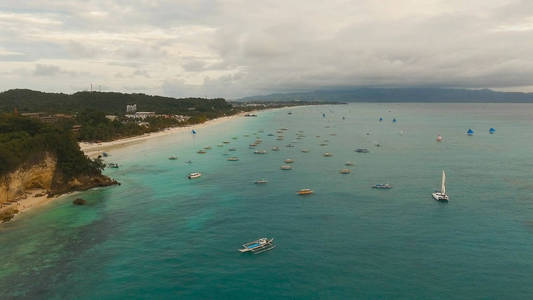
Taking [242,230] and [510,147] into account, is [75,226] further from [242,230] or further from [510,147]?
[510,147]

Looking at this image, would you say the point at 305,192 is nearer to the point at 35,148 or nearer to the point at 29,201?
the point at 29,201

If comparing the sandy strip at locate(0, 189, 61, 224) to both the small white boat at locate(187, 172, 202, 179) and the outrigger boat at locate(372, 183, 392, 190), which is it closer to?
the small white boat at locate(187, 172, 202, 179)

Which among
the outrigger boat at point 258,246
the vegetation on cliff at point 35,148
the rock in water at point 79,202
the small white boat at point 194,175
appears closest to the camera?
the outrigger boat at point 258,246

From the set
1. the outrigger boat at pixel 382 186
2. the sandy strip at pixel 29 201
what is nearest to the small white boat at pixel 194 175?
the sandy strip at pixel 29 201

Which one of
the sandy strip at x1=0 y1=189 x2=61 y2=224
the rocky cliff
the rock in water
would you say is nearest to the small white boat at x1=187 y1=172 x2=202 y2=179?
the rocky cliff

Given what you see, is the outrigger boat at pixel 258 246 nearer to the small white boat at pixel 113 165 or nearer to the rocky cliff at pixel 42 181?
the rocky cliff at pixel 42 181

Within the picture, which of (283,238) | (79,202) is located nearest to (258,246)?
(283,238)
